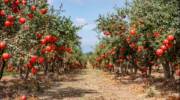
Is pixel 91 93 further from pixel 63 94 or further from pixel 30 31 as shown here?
pixel 30 31

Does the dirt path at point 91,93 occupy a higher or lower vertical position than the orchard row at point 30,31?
lower

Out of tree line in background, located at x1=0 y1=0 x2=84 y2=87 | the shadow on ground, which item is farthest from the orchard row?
the shadow on ground

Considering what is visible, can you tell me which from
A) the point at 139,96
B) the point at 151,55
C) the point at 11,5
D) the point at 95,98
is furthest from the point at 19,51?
the point at 151,55

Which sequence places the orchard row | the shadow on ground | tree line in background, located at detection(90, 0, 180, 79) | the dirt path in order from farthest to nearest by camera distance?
the shadow on ground → the dirt path → tree line in background, located at detection(90, 0, 180, 79) → the orchard row

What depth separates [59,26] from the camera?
928 inches

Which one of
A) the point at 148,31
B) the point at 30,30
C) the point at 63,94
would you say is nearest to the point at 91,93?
the point at 63,94

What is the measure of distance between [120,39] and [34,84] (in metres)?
7.93

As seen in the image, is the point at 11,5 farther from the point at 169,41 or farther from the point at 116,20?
the point at 116,20

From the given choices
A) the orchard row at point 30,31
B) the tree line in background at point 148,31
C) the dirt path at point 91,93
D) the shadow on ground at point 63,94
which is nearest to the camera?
the orchard row at point 30,31

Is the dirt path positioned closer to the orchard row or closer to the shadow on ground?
the shadow on ground

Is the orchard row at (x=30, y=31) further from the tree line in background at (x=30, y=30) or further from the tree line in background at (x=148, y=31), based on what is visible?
the tree line in background at (x=148, y=31)

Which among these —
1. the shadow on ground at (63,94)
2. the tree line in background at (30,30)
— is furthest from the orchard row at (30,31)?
the shadow on ground at (63,94)

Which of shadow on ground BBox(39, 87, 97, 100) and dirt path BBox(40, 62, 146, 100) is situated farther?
shadow on ground BBox(39, 87, 97, 100)

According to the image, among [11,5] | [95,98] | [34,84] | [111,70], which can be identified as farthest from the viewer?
[111,70]
